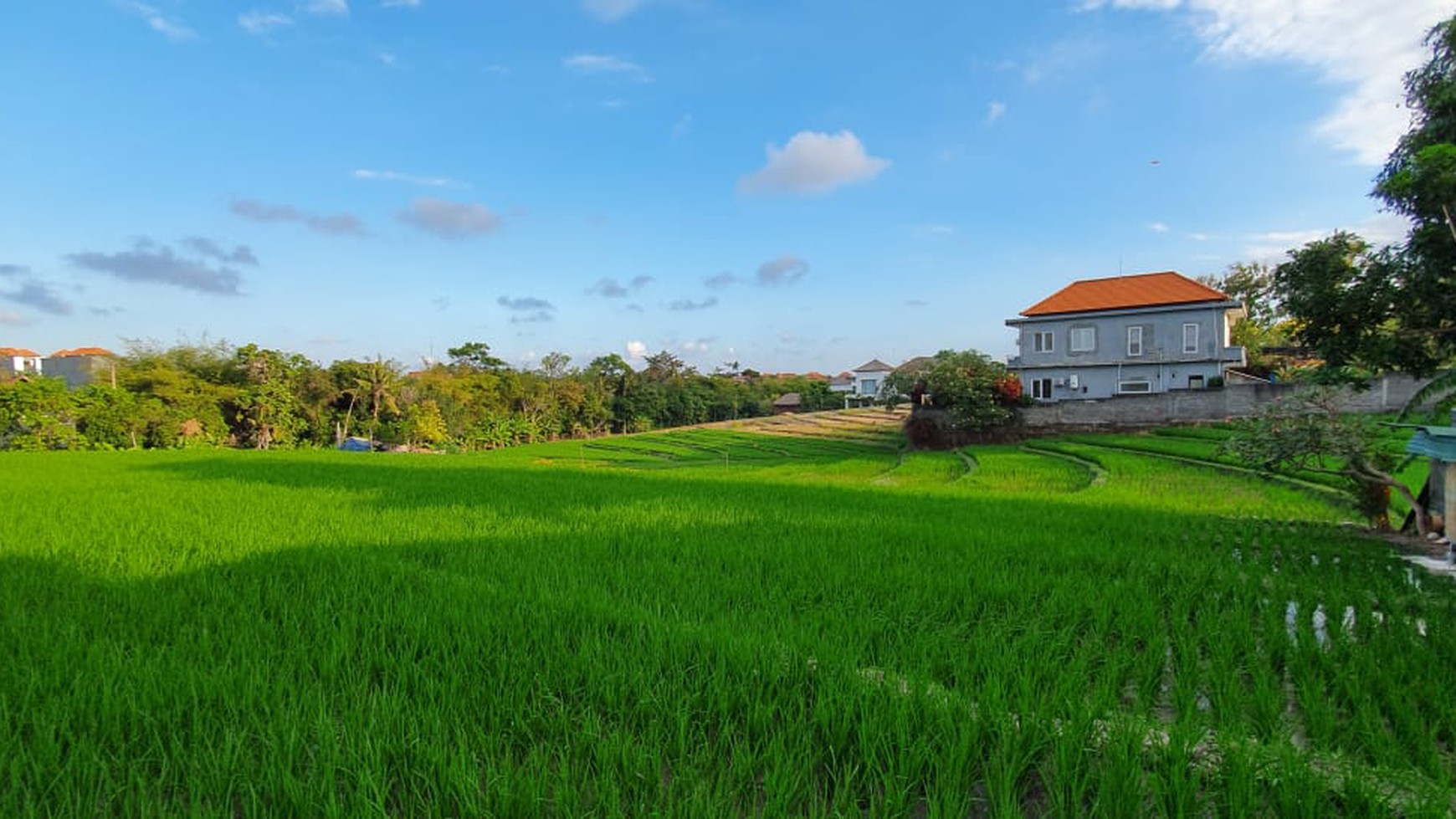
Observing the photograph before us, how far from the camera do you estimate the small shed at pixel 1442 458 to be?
4.96 m

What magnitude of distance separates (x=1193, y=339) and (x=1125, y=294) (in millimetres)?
3237

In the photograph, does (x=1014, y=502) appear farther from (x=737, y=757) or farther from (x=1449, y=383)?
(x=737, y=757)

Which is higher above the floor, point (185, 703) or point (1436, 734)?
point (185, 703)

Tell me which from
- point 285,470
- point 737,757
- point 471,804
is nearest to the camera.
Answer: point 471,804

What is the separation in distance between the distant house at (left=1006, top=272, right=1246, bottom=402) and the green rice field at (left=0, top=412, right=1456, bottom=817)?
843 inches

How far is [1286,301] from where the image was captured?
656 centimetres

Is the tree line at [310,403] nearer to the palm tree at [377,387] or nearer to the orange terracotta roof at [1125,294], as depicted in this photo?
the palm tree at [377,387]

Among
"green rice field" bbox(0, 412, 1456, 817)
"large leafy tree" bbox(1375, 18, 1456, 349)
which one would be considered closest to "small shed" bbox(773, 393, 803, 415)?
"large leafy tree" bbox(1375, 18, 1456, 349)

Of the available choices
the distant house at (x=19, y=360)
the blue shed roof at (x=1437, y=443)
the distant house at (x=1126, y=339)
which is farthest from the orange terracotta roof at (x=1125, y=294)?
the distant house at (x=19, y=360)

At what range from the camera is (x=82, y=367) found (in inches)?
1064

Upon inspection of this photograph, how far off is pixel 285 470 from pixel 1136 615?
43.9 feet

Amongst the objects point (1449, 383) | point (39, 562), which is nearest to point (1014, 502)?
point (1449, 383)

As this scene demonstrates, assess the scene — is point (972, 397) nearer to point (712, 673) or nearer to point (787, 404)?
point (712, 673)

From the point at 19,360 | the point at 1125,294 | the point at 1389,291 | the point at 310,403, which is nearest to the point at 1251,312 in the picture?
the point at 1125,294
